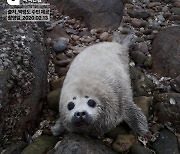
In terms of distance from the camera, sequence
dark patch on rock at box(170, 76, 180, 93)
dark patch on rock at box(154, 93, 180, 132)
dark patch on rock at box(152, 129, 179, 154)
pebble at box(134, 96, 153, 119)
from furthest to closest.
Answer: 1. dark patch on rock at box(170, 76, 180, 93)
2. pebble at box(134, 96, 153, 119)
3. dark patch on rock at box(154, 93, 180, 132)
4. dark patch on rock at box(152, 129, 179, 154)

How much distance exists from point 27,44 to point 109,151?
1.60 m

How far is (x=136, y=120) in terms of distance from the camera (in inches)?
163

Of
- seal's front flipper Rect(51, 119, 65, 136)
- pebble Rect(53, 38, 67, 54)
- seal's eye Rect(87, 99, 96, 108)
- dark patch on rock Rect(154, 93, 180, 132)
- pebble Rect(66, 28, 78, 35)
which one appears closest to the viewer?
seal's eye Rect(87, 99, 96, 108)

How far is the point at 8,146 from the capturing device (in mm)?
3871

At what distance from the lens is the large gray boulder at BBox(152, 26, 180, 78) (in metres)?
4.94

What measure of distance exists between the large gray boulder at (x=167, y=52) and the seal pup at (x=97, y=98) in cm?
66

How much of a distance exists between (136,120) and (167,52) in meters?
1.35

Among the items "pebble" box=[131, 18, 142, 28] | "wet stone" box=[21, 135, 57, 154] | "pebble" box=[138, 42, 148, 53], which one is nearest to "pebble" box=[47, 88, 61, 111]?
"wet stone" box=[21, 135, 57, 154]

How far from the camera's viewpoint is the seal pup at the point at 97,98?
3678 mm

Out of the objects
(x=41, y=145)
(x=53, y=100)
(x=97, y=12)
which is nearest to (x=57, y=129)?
(x=41, y=145)

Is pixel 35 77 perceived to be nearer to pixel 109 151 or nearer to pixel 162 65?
pixel 109 151

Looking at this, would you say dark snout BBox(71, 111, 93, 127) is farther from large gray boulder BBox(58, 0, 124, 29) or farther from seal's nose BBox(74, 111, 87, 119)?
large gray boulder BBox(58, 0, 124, 29)

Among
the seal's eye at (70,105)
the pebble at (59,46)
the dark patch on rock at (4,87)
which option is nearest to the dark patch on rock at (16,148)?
the dark patch on rock at (4,87)

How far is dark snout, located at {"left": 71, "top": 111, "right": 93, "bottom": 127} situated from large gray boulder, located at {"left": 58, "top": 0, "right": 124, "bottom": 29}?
2532mm
